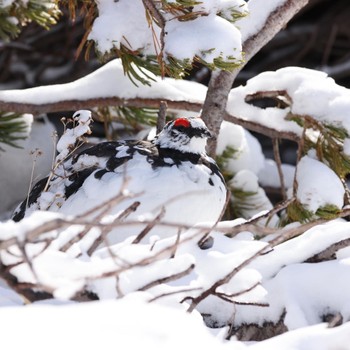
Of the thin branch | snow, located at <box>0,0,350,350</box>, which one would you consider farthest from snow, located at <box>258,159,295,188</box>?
the thin branch

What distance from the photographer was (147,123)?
246 centimetres

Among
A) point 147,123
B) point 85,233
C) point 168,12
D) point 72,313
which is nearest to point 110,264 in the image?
point 85,233

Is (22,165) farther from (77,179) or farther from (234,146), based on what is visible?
(77,179)

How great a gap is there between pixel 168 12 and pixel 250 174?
0.88m

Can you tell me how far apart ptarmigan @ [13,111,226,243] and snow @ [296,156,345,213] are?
0.75ft

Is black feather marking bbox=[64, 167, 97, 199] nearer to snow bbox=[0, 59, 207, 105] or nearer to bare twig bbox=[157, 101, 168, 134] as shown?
bare twig bbox=[157, 101, 168, 134]

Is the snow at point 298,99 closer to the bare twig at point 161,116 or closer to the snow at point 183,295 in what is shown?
the bare twig at point 161,116

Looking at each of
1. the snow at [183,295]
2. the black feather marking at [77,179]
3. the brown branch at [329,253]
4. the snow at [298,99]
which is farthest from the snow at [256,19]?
the brown branch at [329,253]

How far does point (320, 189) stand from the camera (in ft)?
6.70

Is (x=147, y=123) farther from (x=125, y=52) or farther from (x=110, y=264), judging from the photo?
(x=110, y=264)

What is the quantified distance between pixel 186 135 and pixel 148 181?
0.86 feet

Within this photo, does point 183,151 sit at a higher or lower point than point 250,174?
higher

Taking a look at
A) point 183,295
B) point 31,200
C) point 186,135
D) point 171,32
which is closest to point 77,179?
point 31,200

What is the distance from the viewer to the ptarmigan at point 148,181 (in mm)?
1789
